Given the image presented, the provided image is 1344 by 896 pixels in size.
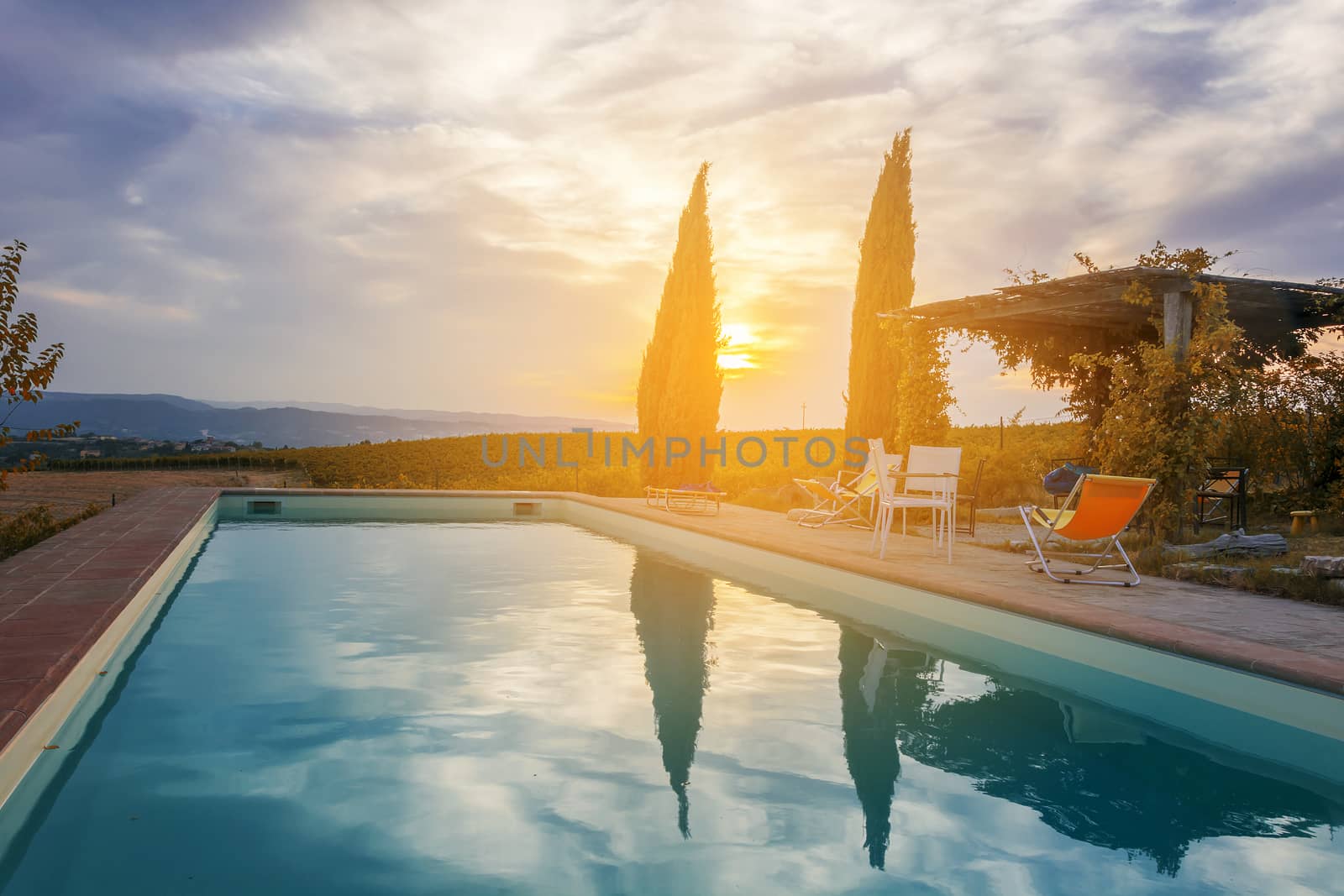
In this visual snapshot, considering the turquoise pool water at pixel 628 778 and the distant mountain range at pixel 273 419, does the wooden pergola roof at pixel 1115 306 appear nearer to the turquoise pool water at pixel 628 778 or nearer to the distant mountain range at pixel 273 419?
the turquoise pool water at pixel 628 778

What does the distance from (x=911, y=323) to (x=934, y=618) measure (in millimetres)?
5679

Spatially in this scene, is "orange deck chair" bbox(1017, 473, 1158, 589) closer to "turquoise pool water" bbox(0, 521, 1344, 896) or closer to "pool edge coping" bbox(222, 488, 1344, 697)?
"pool edge coping" bbox(222, 488, 1344, 697)

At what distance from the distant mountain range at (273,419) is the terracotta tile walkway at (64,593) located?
1971 centimetres

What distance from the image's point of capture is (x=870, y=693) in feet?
14.2

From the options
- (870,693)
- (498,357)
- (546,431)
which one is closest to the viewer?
(870,693)

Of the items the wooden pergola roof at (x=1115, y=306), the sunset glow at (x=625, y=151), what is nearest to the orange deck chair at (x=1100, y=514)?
the wooden pergola roof at (x=1115, y=306)

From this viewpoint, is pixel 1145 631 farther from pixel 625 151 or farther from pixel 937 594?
pixel 625 151

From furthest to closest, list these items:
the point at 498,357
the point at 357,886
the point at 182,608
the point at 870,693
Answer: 1. the point at 498,357
2. the point at 182,608
3. the point at 870,693
4. the point at 357,886

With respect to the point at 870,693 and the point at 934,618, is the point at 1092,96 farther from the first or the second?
the point at 870,693

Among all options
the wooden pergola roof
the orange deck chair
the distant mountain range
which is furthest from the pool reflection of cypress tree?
the distant mountain range

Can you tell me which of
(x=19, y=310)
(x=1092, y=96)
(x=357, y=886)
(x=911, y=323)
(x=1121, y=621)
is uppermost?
(x=1092, y=96)

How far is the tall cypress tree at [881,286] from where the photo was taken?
40.4 feet

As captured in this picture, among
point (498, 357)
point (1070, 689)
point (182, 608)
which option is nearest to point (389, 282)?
point (498, 357)

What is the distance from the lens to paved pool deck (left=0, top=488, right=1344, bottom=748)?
136 inches
